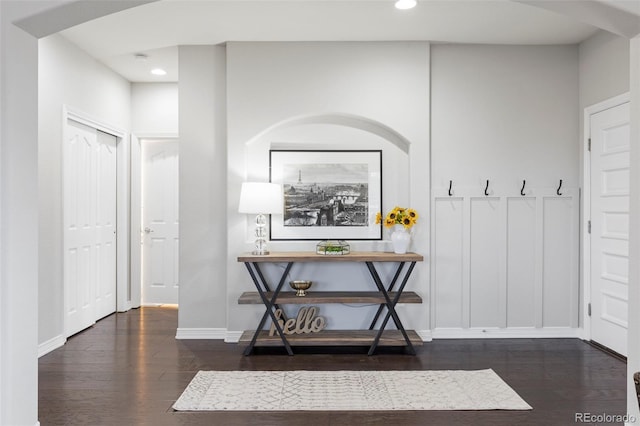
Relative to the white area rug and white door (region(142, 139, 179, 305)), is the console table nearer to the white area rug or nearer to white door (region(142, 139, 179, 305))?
the white area rug

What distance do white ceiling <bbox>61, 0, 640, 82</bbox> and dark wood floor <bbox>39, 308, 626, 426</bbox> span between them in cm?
262

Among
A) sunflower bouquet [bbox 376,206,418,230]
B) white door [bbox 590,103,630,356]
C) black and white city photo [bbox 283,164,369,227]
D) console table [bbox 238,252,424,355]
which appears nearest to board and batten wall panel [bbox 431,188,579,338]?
white door [bbox 590,103,630,356]

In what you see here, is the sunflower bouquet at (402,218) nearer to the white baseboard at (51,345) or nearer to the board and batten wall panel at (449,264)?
the board and batten wall panel at (449,264)

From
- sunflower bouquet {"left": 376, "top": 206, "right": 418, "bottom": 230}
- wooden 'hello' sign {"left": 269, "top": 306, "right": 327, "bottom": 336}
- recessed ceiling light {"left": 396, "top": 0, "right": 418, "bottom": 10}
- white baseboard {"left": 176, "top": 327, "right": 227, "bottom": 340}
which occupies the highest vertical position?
recessed ceiling light {"left": 396, "top": 0, "right": 418, "bottom": 10}

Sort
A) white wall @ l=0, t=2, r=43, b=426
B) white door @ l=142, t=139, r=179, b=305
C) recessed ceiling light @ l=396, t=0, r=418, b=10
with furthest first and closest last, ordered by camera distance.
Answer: white door @ l=142, t=139, r=179, b=305
recessed ceiling light @ l=396, t=0, r=418, b=10
white wall @ l=0, t=2, r=43, b=426

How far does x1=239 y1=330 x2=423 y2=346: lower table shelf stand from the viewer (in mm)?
3885

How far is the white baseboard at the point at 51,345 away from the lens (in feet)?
12.5

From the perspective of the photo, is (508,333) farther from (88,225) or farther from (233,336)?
(88,225)

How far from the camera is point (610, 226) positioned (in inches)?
156

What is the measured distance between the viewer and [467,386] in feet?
10.4

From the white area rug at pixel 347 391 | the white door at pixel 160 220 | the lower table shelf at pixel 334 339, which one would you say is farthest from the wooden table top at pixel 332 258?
the white door at pixel 160 220

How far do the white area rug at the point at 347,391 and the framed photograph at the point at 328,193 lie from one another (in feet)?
4.34

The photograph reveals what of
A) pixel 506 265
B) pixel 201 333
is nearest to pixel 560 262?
pixel 506 265

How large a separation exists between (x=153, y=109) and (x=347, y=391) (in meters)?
4.04
